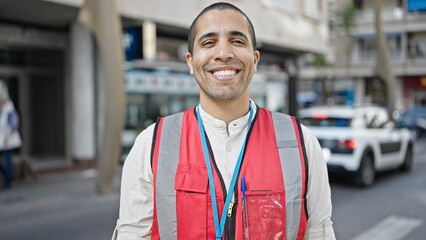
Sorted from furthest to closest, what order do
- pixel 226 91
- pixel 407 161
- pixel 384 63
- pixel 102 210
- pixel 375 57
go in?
pixel 375 57, pixel 384 63, pixel 407 161, pixel 102 210, pixel 226 91

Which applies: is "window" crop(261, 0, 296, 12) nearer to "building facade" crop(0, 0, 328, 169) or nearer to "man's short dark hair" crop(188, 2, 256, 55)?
"building facade" crop(0, 0, 328, 169)

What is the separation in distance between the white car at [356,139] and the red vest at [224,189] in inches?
297

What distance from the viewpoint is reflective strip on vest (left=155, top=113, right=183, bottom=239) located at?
1.71 metres

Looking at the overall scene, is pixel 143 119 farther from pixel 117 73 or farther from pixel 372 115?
pixel 372 115

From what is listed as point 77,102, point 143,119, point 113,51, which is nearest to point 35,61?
point 77,102

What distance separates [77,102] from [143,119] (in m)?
2.29

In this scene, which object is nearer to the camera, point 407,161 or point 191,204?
point 191,204

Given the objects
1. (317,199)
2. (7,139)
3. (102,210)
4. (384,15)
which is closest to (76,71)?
(7,139)

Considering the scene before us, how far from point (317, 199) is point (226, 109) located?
51 centimetres

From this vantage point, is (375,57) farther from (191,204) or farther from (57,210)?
(191,204)

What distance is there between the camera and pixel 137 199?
176 centimetres

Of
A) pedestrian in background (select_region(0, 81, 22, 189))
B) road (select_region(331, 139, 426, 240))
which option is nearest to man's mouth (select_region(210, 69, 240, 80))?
road (select_region(331, 139, 426, 240))

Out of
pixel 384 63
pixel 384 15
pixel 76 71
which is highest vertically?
pixel 384 15

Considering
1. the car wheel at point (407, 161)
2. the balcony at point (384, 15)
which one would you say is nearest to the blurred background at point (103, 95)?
the car wheel at point (407, 161)
